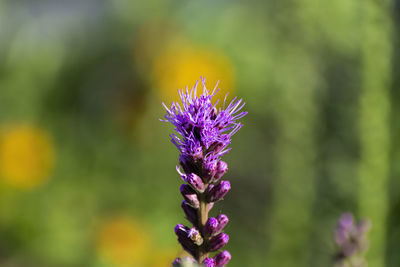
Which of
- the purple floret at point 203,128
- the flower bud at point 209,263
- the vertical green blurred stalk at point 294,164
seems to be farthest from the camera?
the vertical green blurred stalk at point 294,164

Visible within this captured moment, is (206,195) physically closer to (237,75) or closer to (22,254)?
(22,254)

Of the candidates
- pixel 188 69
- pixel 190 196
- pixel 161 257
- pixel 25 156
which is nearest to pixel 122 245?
pixel 161 257

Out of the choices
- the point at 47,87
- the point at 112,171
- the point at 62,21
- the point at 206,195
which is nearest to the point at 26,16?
the point at 62,21

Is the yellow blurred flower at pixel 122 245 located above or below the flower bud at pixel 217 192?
above

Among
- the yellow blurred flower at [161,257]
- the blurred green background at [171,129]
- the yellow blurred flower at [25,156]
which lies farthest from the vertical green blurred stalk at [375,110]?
the yellow blurred flower at [25,156]

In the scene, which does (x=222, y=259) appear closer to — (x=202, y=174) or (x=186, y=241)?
(x=186, y=241)

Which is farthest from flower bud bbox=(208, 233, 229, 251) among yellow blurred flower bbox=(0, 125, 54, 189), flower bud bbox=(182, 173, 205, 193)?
yellow blurred flower bbox=(0, 125, 54, 189)

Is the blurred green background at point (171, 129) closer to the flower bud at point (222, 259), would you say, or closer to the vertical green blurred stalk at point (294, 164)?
the vertical green blurred stalk at point (294, 164)
